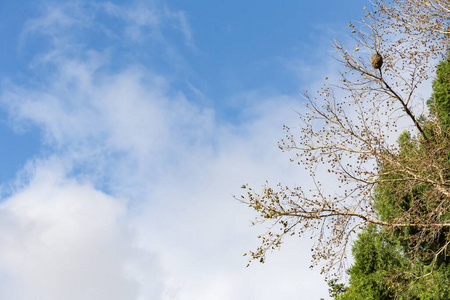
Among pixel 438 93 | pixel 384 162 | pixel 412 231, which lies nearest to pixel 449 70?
pixel 438 93

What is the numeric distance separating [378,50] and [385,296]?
8730 millimetres

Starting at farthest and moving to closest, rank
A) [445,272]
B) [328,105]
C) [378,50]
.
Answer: [445,272], [328,105], [378,50]

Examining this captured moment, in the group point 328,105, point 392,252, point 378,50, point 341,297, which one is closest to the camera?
point 378,50

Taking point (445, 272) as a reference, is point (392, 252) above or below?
above

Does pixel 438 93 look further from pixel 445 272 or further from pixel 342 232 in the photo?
pixel 342 232

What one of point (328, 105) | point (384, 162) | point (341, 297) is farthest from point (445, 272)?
point (328, 105)

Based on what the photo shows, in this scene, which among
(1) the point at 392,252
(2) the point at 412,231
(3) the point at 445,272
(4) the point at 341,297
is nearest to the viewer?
(3) the point at 445,272

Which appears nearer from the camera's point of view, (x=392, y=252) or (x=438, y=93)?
(x=438, y=93)

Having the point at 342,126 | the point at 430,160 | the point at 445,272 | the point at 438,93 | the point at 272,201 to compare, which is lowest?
the point at 445,272

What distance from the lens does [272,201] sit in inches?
344

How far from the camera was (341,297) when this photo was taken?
1605cm

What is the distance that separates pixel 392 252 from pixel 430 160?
747 centimetres

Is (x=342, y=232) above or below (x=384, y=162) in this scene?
below

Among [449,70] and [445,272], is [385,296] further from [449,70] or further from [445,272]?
[449,70]
